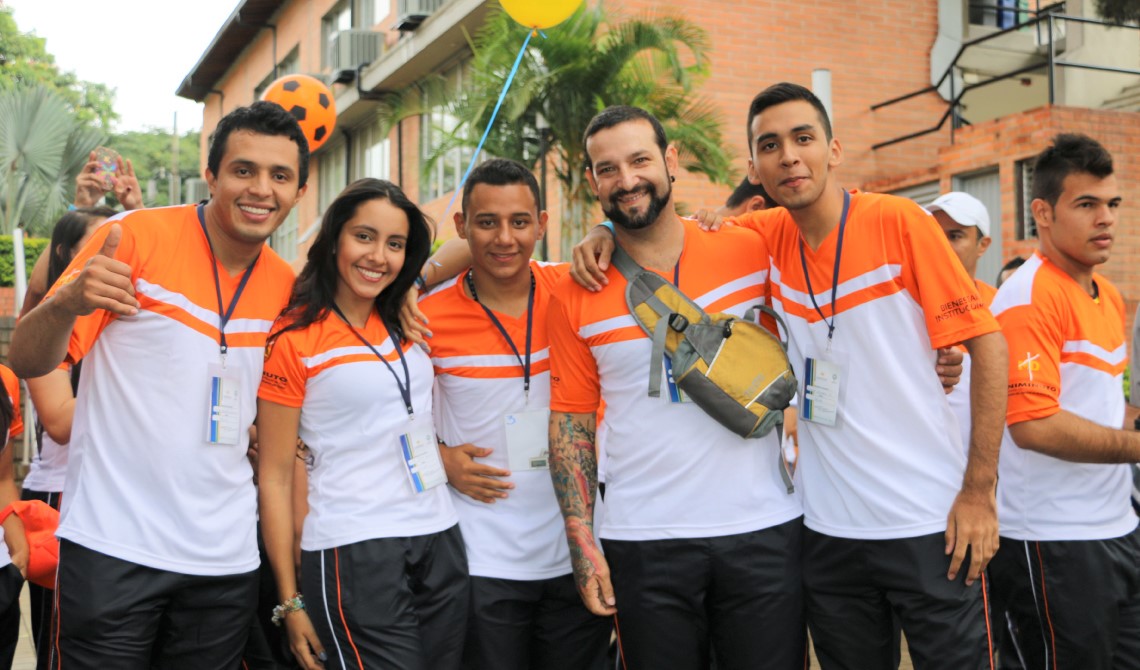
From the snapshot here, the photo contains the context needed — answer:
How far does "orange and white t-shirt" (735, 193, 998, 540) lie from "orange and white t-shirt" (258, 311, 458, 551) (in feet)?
4.44

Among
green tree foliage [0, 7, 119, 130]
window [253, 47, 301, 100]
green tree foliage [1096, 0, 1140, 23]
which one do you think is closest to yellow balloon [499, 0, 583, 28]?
green tree foliage [1096, 0, 1140, 23]

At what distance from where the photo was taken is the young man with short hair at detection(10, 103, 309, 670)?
3143 mm

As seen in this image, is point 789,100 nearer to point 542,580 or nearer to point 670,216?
point 670,216

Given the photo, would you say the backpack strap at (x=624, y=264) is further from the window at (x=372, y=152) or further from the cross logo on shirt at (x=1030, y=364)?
the window at (x=372, y=152)

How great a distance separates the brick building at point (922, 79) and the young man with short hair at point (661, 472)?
29.2 feet

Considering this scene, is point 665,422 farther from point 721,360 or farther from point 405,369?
point 405,369

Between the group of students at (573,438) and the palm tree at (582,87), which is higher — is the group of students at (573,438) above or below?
below

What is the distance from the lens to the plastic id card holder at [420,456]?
138 inches

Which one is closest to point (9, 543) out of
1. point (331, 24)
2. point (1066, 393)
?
point (1066, 393)

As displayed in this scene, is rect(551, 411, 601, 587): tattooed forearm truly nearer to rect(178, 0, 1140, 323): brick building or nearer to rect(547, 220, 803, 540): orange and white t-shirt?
rect(547, 220, 803, 540): orange and white t-shirt

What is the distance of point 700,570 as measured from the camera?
11.1 ft

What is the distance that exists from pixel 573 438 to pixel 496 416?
34cm

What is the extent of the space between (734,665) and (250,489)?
5.39 feet

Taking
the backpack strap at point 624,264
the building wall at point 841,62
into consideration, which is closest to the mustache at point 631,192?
→ the backpack strap at point 624,264
